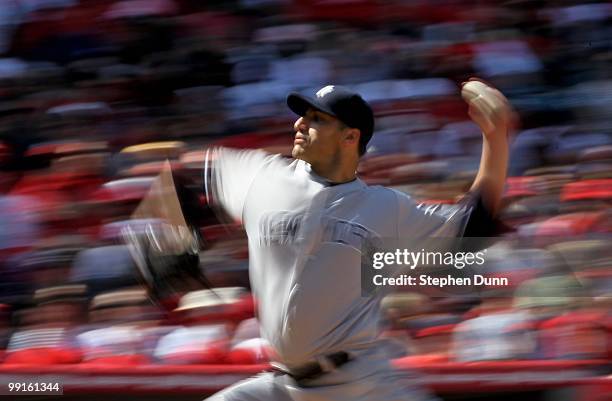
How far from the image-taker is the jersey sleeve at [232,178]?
2.92 m

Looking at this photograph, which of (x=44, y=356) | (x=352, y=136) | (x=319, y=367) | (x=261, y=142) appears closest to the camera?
(x=319, y=367)

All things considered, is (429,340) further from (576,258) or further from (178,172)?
(178,172)

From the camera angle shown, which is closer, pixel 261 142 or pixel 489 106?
pixel 489 106

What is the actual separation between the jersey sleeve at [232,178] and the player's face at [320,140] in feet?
0.55

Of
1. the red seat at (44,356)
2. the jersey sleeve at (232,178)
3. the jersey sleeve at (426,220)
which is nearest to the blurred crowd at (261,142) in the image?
the red seat at (44,356)

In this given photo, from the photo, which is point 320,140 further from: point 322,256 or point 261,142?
point 261,142

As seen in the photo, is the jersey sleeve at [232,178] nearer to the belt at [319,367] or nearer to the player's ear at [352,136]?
the player's ear at [352,136]

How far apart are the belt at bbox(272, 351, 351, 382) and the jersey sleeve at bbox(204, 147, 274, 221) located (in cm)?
45

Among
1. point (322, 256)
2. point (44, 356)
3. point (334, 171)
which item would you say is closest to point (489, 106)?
point (334, 171)

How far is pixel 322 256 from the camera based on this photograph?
2.78 metres

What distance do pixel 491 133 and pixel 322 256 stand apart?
0.55 m

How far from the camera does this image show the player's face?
9.29 ft

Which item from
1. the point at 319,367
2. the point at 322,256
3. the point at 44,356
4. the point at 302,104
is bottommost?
the point at 44,356

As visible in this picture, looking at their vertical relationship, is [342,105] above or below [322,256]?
above
